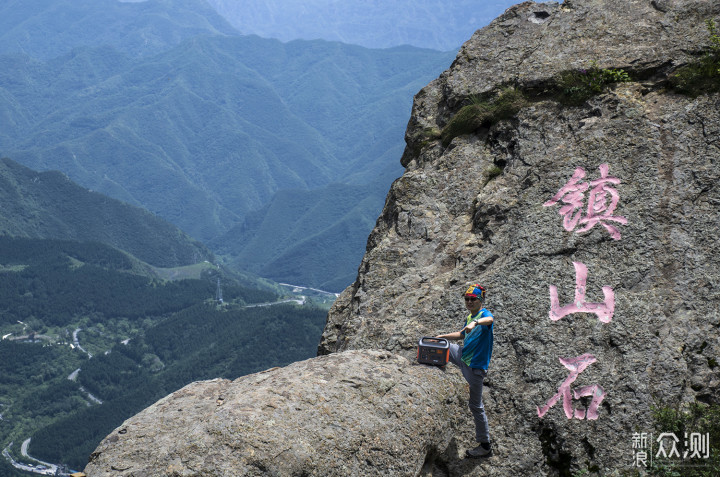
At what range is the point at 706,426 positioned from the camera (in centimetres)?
1159

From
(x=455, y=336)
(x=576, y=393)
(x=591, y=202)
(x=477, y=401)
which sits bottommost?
(x=576, y=393)

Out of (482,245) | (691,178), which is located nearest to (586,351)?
(482,245)

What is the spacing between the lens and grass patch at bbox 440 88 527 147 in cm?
1711

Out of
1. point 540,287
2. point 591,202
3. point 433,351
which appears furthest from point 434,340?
point 591,202

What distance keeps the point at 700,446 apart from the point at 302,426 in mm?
6905

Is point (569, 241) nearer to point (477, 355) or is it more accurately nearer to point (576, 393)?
point (576, 393)

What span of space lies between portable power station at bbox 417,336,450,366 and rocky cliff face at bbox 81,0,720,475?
1.22 ft

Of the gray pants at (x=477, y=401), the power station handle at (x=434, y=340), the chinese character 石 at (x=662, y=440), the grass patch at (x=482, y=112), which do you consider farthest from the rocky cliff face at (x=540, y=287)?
the power station handle at (x=434, y=340)

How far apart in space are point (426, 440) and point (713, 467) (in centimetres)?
485

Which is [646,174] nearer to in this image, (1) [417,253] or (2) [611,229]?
(2) [611,229]

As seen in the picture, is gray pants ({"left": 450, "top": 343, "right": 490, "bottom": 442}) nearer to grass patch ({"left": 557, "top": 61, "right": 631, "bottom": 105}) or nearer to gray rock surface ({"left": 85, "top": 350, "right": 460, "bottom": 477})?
gray rock surface ({"left": 85, "top": 350, "right": 460, "bottom": 477})

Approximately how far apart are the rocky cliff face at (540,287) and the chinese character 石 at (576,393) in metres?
0.03

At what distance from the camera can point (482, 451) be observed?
12.0 m

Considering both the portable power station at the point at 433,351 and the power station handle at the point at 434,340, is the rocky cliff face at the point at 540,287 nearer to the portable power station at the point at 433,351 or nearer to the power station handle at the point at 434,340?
the portable power station at the point at 433,351
